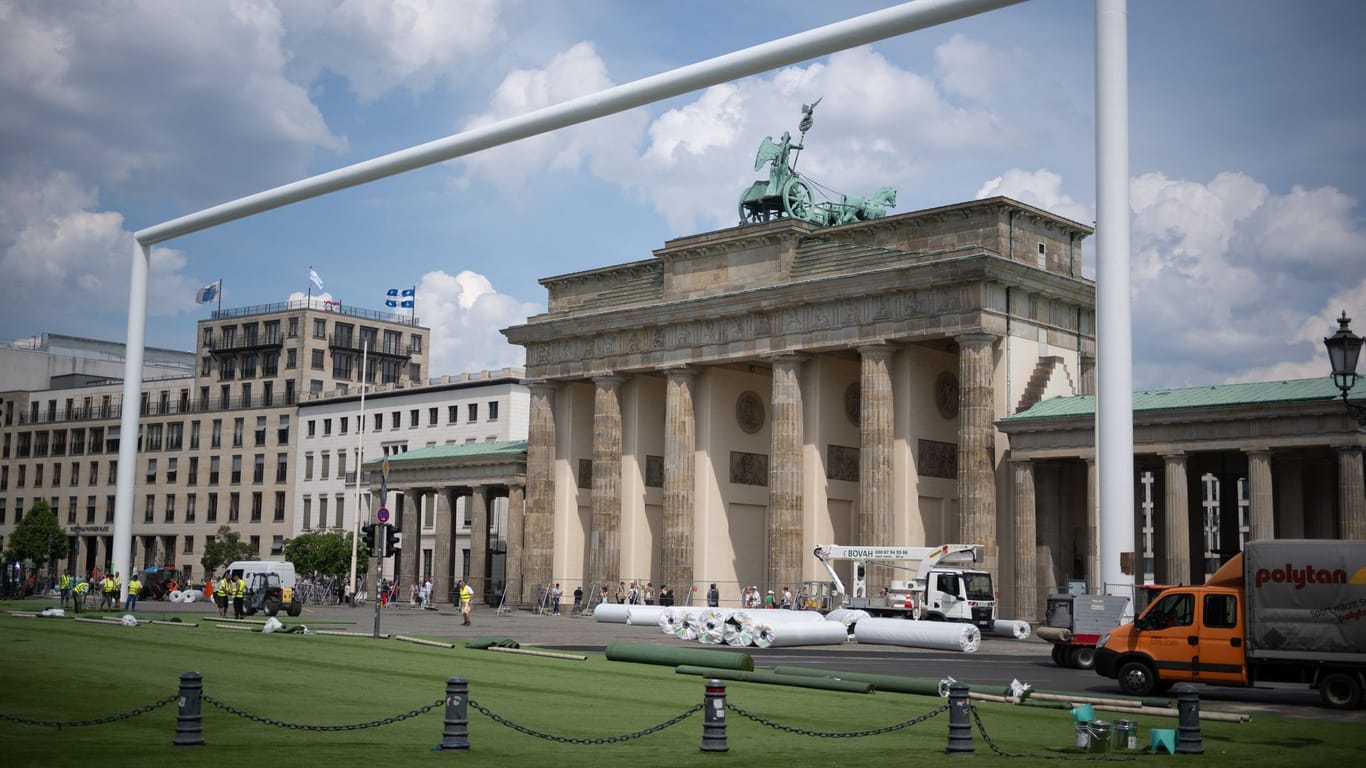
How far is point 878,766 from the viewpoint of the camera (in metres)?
16.7

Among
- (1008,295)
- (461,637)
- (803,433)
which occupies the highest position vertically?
(1008,295)

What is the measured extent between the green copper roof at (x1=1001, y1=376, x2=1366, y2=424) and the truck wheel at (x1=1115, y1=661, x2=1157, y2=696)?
79.3 feet

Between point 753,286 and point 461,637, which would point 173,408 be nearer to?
point 753,286

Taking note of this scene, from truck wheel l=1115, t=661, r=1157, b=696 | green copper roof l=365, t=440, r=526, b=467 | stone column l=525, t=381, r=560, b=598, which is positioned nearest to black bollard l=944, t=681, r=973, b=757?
truck wheel l=1115, t=661, r=1157, b=696

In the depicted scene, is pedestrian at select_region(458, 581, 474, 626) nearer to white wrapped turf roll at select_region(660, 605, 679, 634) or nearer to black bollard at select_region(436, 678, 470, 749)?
white wrapped turf roll at select_region(660, 605, 679, 634)

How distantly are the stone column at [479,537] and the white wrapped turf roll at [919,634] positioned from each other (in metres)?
38.7

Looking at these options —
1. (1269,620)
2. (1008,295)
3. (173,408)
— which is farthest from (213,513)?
(1269,620)

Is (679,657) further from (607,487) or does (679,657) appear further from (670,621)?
(607,487)

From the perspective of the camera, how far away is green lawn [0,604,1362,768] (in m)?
16.9

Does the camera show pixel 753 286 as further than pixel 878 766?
Yes

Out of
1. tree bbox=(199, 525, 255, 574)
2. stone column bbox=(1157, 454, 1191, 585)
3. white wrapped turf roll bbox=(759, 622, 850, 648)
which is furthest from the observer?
tree bbox=(199, 525, 255, 574)

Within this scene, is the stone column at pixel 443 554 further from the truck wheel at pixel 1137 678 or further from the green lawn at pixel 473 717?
the truck wheel at pixel 1137 678

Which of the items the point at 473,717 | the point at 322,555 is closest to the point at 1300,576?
the point at 473,717

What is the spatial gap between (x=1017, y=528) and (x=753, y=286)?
17308 mm
